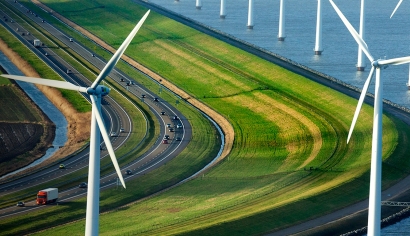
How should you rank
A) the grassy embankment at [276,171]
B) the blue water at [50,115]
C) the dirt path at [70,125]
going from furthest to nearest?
the blue water at [50,115] → the dirt path at [70,125] → the grassy embankment at [276,171]

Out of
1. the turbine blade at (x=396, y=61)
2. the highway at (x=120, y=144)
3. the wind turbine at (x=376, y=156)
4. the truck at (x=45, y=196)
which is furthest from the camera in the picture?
the highway at (x=120, y=144)

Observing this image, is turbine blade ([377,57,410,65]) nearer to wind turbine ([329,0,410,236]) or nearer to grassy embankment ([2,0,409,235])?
wind turbine ([329,0,410,236])

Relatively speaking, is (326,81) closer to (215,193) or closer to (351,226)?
(215,193)

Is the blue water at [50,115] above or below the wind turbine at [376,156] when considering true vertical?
above

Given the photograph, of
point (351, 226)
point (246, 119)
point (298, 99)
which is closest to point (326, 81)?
point (298, 99)

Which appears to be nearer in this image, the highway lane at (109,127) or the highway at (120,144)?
the highway at (120,144)

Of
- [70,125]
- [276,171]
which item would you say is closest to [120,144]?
[70,125]

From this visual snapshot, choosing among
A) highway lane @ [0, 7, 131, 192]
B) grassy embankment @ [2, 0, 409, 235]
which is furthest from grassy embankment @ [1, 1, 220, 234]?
grassy embankment @ [2, 0, 409, 235]

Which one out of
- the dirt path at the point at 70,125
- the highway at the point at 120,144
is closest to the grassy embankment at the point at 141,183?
the highway at the point at 120,144

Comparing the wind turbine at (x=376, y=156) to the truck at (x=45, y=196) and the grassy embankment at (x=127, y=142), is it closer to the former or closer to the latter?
the truck at (x=45, y=196)

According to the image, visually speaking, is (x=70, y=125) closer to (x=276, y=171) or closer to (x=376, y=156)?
(x=276, y=171)

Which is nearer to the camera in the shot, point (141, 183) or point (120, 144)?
point (141, 183)

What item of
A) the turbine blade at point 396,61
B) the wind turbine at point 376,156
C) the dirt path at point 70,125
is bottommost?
the wind turbine at point 376,156
